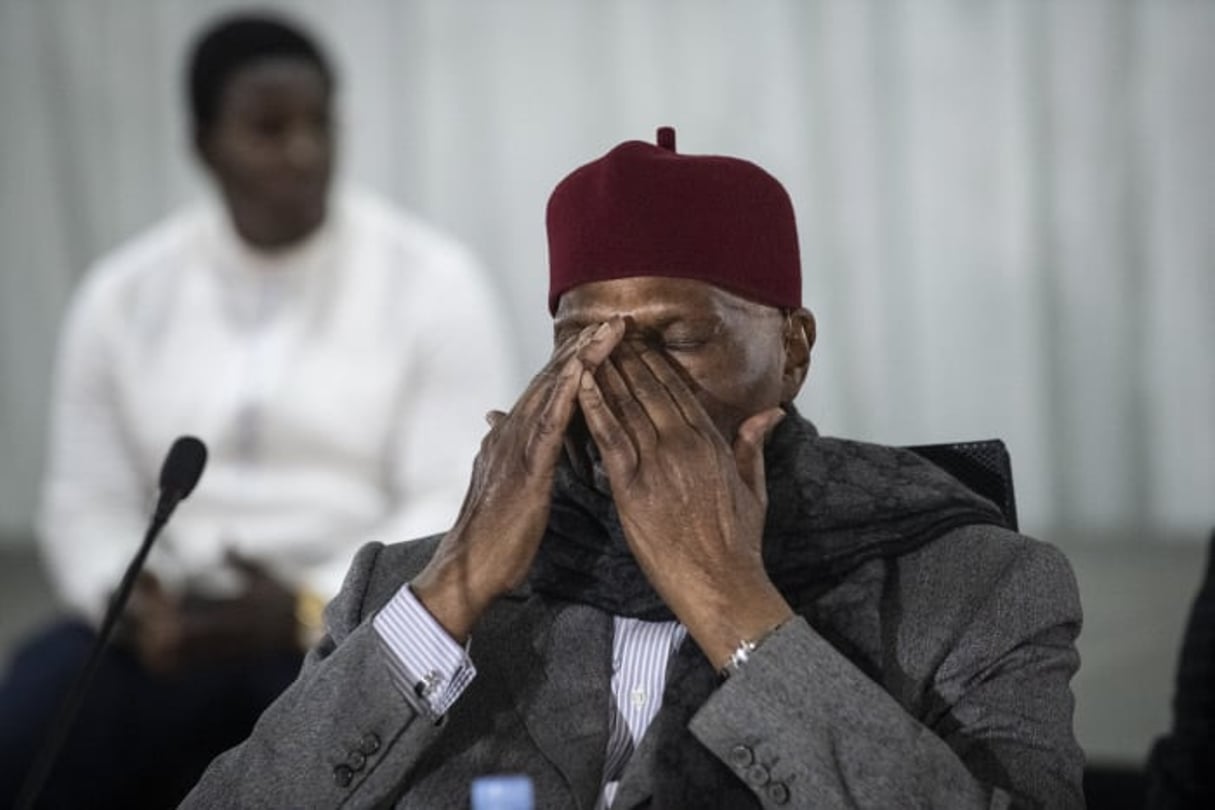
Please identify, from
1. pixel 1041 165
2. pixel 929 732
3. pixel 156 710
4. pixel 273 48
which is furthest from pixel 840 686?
pixel 1041 165

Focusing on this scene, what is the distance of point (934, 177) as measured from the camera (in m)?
5.84

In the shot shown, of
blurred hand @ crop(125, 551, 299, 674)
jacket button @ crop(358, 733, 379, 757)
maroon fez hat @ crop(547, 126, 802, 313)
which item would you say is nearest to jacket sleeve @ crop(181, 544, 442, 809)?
jacket button @ crop(358, 733, 379, 757)

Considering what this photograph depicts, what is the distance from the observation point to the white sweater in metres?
4.12

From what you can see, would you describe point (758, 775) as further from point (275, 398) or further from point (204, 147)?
point (204, 147)

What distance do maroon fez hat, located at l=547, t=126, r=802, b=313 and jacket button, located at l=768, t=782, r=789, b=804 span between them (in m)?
0.56

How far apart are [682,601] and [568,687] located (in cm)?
23

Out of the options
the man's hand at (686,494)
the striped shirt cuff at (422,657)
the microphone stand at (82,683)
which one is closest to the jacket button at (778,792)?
the man's hand at (686,494)

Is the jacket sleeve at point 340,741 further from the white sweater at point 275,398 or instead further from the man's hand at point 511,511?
the white sweater at point 275,398

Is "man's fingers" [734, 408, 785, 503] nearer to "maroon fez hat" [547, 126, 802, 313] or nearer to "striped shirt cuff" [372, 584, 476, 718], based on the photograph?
"maroon fez hat" [547, 126, 802, 313]

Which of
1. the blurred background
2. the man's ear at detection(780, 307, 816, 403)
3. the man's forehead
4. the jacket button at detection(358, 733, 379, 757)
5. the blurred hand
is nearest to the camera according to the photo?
the jacket button at detection(358, 733, 379, 757)

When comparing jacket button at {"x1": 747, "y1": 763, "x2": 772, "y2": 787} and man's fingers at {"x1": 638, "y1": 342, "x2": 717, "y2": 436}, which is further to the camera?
man's fingers at {"x1": 638, "y1": 342, "x2": 717, "y2": 436}

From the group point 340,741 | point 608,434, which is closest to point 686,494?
point 608,434

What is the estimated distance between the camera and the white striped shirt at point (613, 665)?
201cm

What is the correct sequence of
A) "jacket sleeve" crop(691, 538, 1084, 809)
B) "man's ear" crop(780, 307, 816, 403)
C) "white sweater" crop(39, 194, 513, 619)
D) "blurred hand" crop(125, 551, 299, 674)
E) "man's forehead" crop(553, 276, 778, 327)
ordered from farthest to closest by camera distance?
"white sweater" crop(39, 194, 513, 619)
"blurred hand" crop(125, 551, 299, 674)
"man's ear" crop(780, 307, 816, 403)
"man's forehead" crop(553, 276, 778, 327)
"jacket sleeve" crop(691, 538, 1084, 809)
